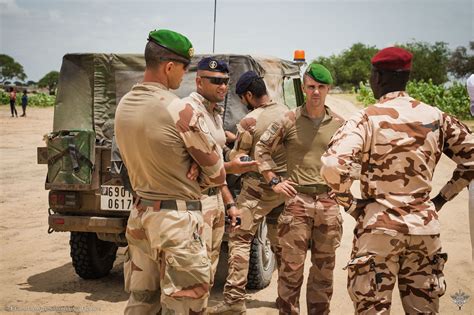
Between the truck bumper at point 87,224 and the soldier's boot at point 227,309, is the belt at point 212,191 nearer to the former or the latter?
the soldier's boot at point 227,309

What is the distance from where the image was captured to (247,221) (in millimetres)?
5422

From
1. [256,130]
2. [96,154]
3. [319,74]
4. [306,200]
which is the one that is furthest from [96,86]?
[306,200]

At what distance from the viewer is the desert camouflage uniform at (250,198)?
534 centimetres

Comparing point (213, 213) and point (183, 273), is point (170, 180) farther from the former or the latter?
point (213, 213)

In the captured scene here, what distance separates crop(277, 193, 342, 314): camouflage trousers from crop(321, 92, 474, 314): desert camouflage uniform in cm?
139

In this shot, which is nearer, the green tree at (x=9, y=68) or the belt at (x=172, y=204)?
the belt at (x=172, y=204)

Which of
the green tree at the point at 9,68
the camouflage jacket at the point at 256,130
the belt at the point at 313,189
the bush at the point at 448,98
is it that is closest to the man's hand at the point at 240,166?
the belt at the point at 313,189

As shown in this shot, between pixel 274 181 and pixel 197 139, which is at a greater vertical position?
pixel 197 139

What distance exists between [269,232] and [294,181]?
80 centimetres

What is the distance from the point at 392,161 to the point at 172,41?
131 cm

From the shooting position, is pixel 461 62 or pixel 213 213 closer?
pixel 213 213

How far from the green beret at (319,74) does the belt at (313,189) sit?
0.78 meters

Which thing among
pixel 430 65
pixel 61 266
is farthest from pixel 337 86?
pixel 61 266

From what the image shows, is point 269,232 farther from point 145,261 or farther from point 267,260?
point 145,261
